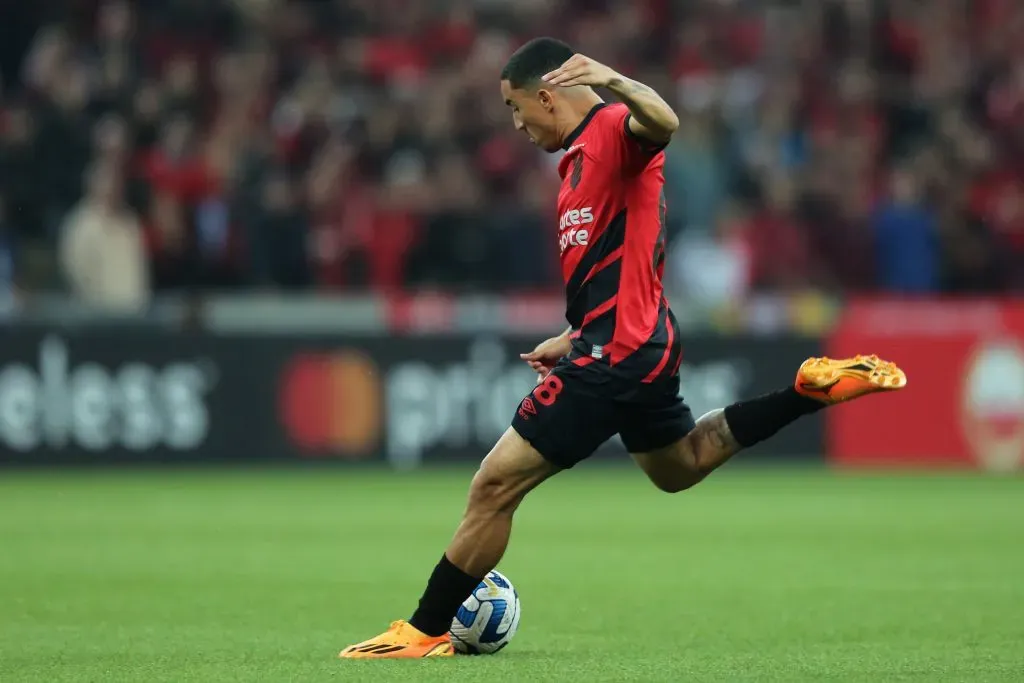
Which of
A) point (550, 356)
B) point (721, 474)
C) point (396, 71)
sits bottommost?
point (721, 474)

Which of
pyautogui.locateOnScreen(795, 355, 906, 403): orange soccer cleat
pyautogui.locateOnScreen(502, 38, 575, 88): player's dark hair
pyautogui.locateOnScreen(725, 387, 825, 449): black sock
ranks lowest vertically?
pyautogui.locateOnScreen(725, 387, 825, 449): black sock

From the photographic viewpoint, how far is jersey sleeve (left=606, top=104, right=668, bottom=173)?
6570 millimetres

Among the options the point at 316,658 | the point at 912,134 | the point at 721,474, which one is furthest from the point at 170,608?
the point at 912,134

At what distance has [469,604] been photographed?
7.01 metres

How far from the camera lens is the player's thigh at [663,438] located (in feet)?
23.1

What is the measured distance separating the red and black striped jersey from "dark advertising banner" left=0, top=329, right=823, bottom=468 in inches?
393

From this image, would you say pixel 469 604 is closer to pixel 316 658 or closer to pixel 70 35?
pixel 316 658

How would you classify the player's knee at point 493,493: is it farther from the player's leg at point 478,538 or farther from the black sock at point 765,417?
the black sock at point 765,417

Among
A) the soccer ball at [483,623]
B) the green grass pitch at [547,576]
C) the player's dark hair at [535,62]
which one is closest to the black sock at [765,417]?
the green grass pitch at [547,576]

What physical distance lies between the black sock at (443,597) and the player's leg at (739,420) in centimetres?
90

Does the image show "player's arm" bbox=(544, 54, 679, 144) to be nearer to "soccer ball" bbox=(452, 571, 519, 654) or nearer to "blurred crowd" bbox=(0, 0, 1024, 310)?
"soccer ball" bbox=(452, 571, 519, 654)

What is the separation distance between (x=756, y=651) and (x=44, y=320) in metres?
10.8

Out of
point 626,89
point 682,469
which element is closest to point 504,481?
point 682,469

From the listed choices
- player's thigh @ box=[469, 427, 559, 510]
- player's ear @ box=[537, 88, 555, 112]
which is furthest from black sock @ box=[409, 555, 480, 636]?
player's ear @ box=[537, 88, 555, 112]
